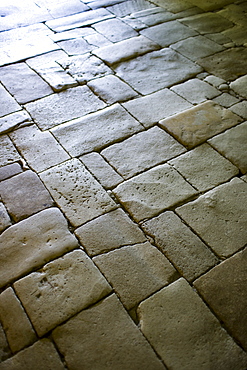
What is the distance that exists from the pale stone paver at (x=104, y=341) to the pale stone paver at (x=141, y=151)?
1.24m

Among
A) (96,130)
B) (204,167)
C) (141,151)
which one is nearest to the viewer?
(204,167)

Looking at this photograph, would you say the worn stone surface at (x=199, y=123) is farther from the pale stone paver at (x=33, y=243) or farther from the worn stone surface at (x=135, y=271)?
the pale stone paver at (x=33, y=243)

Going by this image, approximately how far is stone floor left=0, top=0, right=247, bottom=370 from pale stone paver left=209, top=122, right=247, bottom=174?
0.02 meters

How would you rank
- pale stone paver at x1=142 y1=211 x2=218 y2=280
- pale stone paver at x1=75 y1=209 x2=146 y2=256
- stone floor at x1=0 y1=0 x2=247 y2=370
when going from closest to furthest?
stone floor at x1=0 y1=0 x2=247 y2=370 → pale stone paver at x1=142 y1=211 x2=218 y2=280 → pale stone paver at x1=75 y1=209 x2=146 y2=256

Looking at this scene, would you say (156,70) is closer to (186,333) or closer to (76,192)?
(76,192)

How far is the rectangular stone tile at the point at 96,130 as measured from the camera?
3.15m

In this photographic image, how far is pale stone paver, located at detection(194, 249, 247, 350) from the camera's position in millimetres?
1971

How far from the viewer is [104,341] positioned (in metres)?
1.91

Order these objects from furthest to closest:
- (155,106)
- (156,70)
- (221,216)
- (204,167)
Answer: (156,70), (155,106), (204,167), (221,216)

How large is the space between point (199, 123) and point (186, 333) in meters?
2.10

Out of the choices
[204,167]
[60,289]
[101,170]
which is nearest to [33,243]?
[60,289]

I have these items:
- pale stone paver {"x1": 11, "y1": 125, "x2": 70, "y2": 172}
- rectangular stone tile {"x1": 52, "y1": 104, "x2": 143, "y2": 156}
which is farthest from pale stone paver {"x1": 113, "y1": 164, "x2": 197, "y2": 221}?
pale stone paver {"x1": 11, "y1": 125, "x2": 70, "y2": 172}

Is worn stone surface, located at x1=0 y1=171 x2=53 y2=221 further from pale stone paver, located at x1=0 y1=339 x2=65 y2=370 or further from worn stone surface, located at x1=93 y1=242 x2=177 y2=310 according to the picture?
pale stone paver, located at x1=0 y1=339 x2=65 y2=370

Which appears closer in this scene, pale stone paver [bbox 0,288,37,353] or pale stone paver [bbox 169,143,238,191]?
pale stone paver [bbox 0,288,37,353]
